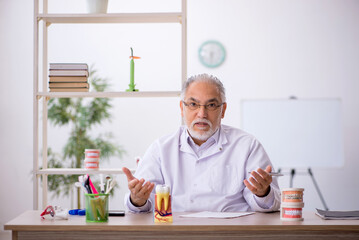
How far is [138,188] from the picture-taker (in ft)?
6.36

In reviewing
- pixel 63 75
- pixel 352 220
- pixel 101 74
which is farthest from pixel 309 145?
pixel 352 220

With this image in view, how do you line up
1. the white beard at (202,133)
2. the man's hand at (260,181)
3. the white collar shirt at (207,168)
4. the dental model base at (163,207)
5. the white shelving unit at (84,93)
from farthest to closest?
the white shelving unit at (84,93) < the white beard at (202,133) < the white collar shirt at (207,168) < the man's hand at (260,181) < the dental model base at (163,207)

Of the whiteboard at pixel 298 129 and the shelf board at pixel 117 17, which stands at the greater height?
the shelf board at pixel 117 17

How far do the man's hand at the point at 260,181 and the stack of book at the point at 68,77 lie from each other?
5.40 feet

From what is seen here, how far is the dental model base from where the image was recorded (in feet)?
5.59

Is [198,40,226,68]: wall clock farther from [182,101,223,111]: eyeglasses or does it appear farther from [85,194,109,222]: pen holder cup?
[85,194,109,222]: pen holder cup

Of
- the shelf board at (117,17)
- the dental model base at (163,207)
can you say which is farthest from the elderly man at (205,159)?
the shelf board at (117,17)

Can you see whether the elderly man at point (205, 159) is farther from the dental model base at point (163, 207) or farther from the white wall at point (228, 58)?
the white wall at point (228, 58)

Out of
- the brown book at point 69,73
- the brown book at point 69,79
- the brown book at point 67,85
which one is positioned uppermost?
the brown book at point 69,73

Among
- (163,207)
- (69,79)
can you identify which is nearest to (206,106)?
(163,207)

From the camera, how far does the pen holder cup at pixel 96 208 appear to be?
1.71 metres

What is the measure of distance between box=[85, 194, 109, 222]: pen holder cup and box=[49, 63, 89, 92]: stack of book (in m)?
1.62

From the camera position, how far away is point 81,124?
4.90 m

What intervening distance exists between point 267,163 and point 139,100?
Answer: 2941mm
